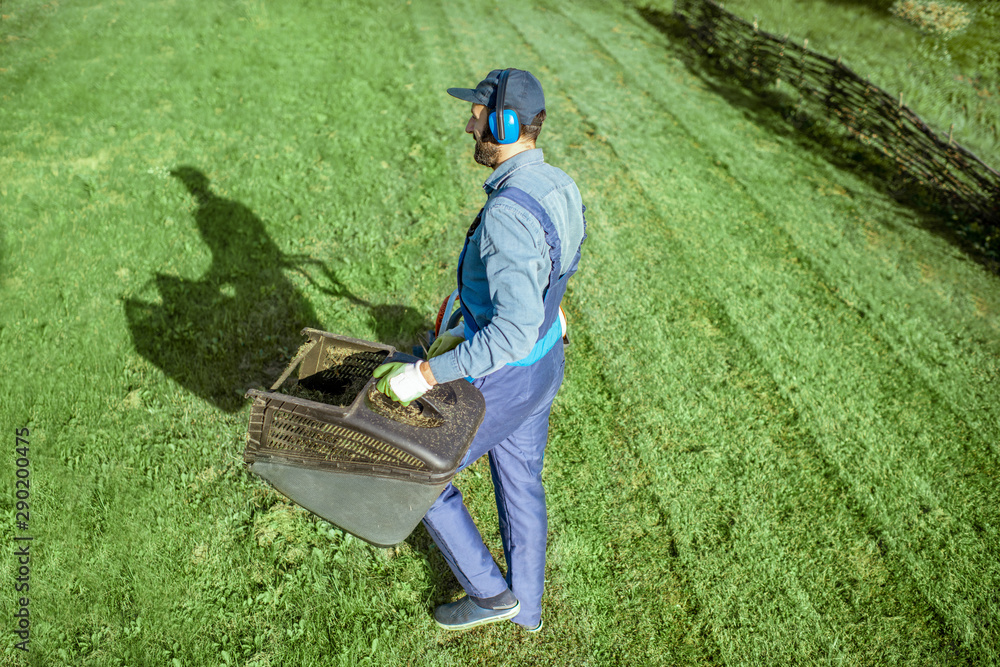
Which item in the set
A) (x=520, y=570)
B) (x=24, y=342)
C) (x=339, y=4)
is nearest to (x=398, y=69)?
(x=339, y=4)

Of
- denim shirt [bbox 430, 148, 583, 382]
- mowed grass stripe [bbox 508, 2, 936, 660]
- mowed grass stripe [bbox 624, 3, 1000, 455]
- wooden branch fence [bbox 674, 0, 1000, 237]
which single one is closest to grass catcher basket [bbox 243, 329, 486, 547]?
denim shirt [bbox 430, 148, 583, 382]

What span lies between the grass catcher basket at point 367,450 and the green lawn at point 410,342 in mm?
1189

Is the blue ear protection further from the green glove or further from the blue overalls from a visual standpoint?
the green glove

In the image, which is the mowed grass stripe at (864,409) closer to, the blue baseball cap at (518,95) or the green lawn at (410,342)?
the green lawn at (410,342)

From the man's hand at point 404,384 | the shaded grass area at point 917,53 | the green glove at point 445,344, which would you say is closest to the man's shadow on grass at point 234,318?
the green glove at point 445,344

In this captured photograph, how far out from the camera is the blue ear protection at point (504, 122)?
2223mm

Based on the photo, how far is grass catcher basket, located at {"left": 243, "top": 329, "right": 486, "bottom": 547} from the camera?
202cm

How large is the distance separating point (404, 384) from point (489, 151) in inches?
39.5

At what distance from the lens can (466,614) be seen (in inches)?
115

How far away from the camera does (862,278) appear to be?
19.9 feet

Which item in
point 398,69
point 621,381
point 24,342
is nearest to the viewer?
point 24,342

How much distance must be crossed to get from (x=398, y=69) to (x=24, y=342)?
6981 millimetres

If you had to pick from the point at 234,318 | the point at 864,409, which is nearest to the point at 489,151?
the point at 234,318

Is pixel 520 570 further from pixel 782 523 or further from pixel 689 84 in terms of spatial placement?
pixel 689 84
